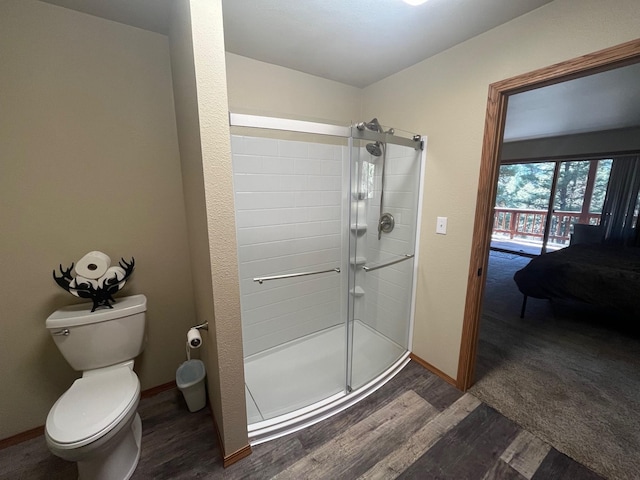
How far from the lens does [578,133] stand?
4617mm

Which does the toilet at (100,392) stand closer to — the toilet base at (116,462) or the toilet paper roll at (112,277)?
the toilet base at (116,462)

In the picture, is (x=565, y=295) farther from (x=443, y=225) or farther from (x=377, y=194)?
(x=377, y=194)

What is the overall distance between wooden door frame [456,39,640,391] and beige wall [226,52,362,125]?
3.75 feet

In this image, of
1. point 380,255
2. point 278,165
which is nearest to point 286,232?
point 278,165

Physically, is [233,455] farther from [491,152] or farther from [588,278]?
[588,278]

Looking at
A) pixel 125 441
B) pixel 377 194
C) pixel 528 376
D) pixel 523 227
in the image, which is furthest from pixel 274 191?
pixel 523 227

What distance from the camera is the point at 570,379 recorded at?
1968 mm

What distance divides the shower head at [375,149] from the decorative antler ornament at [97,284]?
5.73 ft

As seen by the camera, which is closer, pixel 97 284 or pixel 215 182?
pixel 215 182

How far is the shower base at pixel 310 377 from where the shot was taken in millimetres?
1580

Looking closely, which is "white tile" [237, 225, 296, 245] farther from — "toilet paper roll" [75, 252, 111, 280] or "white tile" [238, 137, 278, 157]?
"toilet paper roll" [75, 252, 111, 280]

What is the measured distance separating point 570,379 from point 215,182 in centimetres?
284

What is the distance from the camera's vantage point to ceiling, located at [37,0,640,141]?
131cm

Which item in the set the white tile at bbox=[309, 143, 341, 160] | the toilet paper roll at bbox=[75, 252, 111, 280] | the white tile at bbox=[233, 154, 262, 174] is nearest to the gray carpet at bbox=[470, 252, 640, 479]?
the white tile at bbox=[309, 143, 341, 160]
